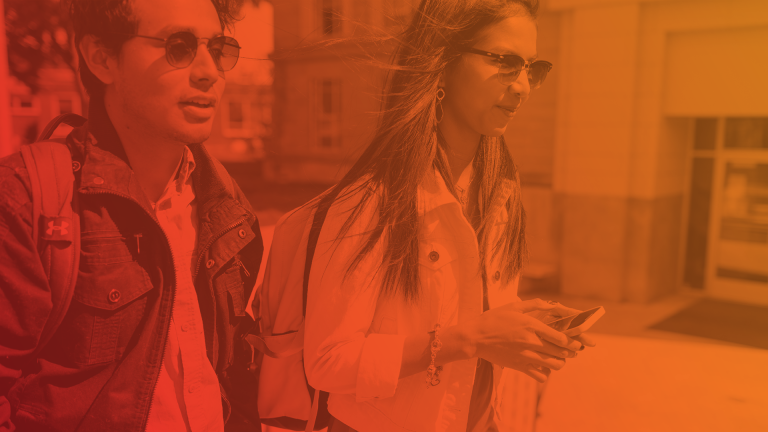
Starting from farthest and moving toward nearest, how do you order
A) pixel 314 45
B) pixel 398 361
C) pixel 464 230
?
pixel 314 45 → pixel 464 230 → pixel 398 361

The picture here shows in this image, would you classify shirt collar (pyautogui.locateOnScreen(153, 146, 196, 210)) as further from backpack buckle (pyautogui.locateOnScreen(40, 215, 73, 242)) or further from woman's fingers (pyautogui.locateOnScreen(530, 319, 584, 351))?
woman's fingers (pyautogui.locateOnScreen(530, 319, 584, 351))

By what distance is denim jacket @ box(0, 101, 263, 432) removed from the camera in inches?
43.3

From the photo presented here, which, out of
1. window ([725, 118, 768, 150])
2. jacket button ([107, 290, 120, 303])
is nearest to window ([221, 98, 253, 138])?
window ([725, 118, 768, 150])

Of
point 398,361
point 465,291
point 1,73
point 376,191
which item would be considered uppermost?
point 1,73

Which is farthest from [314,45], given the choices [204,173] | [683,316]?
[683,316]

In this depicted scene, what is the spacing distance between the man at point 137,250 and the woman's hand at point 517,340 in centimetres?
66

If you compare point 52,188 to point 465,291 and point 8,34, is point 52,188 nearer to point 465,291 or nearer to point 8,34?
point 465,291

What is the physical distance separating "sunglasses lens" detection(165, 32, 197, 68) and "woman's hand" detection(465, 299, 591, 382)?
0.90m

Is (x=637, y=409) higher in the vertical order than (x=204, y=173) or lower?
lower

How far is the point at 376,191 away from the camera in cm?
142

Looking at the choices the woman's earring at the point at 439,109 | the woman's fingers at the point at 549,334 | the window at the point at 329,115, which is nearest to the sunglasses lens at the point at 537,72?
the woman's earring at the point at 439,109

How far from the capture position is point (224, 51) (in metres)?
1.42

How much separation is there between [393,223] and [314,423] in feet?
2.10

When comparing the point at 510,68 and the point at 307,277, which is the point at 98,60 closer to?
the point at 307,277
